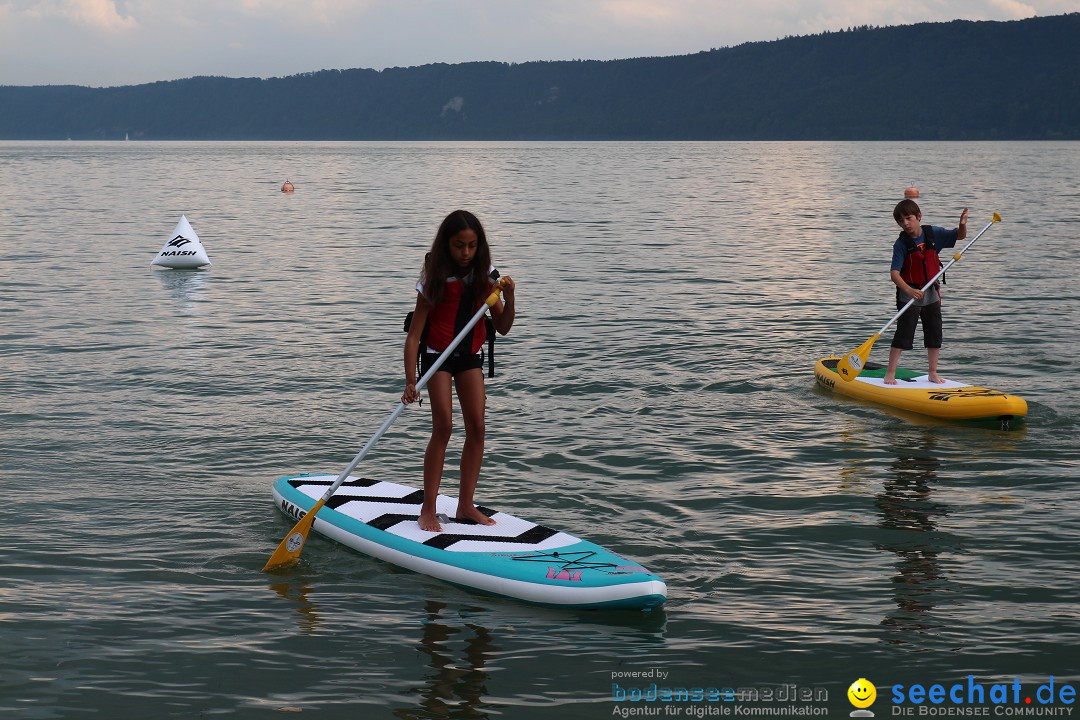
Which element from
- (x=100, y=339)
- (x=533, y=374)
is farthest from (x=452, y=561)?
(x=100, y=339)

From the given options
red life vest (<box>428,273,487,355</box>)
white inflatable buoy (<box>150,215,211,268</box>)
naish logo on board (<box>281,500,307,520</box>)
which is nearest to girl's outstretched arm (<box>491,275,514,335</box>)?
red life vest (<box>428,273,487,355</box>)

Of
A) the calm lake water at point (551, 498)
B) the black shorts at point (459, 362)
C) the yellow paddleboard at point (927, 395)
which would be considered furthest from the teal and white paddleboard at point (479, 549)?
the yellow paddleboard at point (927, 395)

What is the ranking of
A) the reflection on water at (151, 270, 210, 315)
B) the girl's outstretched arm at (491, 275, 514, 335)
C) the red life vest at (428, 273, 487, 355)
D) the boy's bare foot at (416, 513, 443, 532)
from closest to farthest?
the girl's outstretched arm at (491, 275, 514, 335) → the red life vest at (428, 273, 487, 355) → the boy's bare foot at (416, 513, 443, 532) → the reflection on water at (151, 270, 210, 315)

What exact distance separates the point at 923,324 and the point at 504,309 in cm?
653

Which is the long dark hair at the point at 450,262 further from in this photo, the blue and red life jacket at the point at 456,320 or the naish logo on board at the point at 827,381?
the naish logo on board at the point at 827,381

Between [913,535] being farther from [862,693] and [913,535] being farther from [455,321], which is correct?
[455,321]

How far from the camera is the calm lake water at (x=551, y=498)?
6.41 m

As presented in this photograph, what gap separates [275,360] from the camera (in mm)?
15500

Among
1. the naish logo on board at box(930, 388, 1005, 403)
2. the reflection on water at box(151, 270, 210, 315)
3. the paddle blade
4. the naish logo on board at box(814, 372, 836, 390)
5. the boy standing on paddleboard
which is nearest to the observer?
the naish logo on board at box(930, 388, 1005, 403)

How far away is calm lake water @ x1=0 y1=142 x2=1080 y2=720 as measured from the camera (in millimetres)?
6414

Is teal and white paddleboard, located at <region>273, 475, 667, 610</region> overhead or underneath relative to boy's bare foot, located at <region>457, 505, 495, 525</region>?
underneath

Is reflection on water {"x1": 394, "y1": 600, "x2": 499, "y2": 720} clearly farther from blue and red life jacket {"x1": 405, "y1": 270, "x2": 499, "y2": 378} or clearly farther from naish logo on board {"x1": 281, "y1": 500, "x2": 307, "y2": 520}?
naish logo on board {"x1": 281, "y1": 500, "x2": 307, "y2": 520}

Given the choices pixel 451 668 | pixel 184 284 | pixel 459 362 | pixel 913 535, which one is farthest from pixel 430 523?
pixel 184 284

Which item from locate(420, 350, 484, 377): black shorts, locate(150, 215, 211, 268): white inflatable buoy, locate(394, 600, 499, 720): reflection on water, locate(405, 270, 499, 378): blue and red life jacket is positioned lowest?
locate(394, 600, 499, 720): reflection on water
